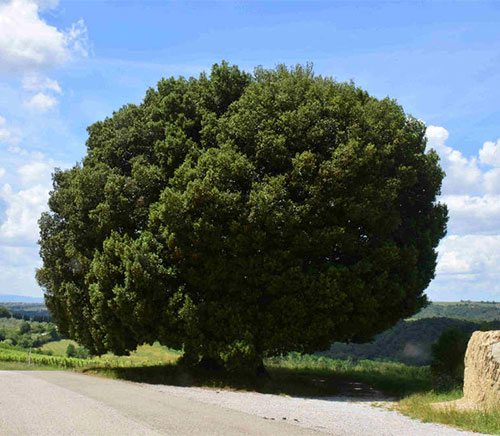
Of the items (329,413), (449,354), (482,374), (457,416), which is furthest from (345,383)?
(457,416)

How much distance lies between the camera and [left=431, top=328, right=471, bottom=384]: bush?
20938mm

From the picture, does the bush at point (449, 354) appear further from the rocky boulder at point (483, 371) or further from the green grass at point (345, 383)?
the rocky boulder at point (483, 371)

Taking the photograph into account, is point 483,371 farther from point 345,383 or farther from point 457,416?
point 345,383

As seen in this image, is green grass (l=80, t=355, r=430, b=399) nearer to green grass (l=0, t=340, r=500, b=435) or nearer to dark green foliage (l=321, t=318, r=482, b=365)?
green grass (l=0, t=340, r=500, b=435)

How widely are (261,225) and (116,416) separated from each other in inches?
364

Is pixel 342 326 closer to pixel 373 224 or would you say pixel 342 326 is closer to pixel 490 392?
pixel 373 224

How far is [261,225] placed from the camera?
17.9 m

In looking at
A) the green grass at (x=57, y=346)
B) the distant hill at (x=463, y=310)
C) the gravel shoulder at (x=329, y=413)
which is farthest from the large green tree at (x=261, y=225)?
the distant hill at (x=463, y=310)

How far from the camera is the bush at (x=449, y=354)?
2094 centimetres

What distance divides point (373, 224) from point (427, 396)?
A: 21.9 feet

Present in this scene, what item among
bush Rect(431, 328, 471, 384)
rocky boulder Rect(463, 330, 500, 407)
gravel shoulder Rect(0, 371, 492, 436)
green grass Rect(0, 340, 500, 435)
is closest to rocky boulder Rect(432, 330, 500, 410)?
rocky boulder Rect(463, 330, 500, 407)

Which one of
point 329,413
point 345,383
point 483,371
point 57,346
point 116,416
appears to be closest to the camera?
point 116,416

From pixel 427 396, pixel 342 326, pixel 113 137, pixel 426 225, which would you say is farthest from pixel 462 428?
pixel 113 137

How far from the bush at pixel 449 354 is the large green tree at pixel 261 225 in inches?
96.3
